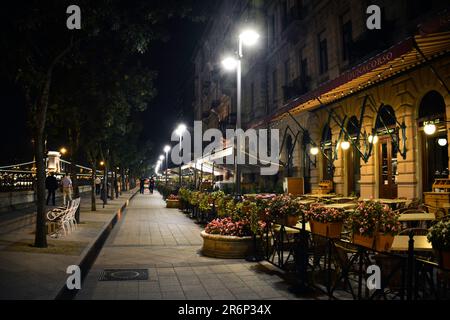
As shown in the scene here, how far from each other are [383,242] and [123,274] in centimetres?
473

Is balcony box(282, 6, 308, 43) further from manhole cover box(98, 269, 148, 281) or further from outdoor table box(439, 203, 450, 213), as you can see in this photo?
manhole cover box(98, 269, 148, 281)

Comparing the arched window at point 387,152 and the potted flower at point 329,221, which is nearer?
the potted flower at point 329,221

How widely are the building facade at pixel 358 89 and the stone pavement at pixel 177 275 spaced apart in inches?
250

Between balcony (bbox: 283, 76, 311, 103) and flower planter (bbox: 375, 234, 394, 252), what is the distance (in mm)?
17697

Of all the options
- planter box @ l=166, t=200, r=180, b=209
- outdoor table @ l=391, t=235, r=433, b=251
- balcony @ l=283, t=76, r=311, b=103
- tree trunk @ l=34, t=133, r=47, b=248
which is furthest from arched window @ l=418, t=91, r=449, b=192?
planter box @ l=166, t=200, r=180, b=209

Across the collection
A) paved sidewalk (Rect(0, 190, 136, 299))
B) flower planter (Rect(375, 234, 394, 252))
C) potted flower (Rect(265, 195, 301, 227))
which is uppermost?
potted flower (Rect(265, 195, 301, 227))

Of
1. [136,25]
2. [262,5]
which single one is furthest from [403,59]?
[262,5]

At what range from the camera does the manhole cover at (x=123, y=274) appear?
780cm

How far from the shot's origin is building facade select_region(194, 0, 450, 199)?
42.4 ft

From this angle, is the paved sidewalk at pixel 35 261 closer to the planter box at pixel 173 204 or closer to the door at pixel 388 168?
the door at pixel 388 168

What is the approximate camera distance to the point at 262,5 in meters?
30.8

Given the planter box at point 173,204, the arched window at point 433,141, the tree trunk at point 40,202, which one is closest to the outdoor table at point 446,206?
the arched window at point 433,141

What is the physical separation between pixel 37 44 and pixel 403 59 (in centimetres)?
987
